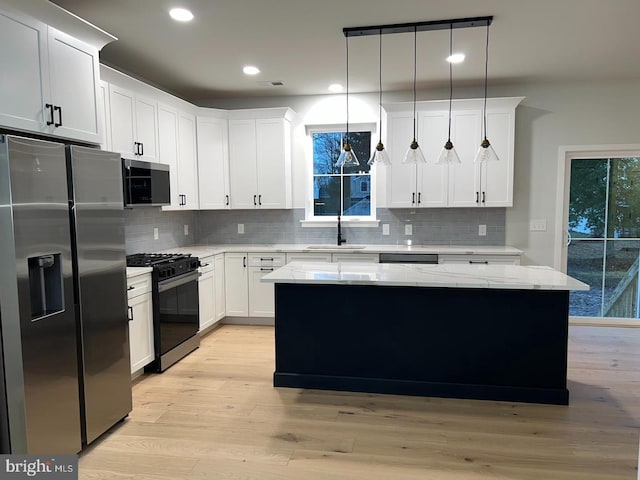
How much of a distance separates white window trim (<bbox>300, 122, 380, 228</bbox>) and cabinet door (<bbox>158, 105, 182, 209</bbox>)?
1615mm

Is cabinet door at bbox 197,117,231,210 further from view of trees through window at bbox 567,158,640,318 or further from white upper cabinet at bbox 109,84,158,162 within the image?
view of trees through window at bbox 567,158,640,318

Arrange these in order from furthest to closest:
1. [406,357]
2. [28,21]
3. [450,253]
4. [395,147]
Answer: [395,147], [450,253], [406,357], [28,21]

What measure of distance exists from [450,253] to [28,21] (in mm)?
3984

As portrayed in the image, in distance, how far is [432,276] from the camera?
122 inches

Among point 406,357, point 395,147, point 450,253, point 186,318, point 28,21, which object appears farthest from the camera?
point 395,147

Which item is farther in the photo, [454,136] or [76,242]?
[454,136]

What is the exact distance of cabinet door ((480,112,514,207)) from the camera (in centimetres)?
480

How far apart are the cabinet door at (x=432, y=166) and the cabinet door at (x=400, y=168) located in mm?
95

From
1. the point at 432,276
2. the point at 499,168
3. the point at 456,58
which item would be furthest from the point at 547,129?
the point at 432,276

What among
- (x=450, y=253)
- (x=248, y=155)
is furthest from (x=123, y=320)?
(x=450, y=253)

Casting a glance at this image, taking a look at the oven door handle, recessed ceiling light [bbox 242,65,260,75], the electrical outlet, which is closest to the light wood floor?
A: the oven door handle

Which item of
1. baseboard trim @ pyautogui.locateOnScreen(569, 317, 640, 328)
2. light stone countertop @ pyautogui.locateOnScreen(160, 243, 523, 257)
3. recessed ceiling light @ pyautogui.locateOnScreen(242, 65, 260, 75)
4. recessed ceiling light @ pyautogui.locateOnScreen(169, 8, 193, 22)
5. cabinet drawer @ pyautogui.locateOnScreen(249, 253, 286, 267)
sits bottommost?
baseboard trim @ pyautogui.locateOnScreen(569, 317, 640, 328)

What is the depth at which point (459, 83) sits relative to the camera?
491cm

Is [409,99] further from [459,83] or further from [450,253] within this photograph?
[450,253]
